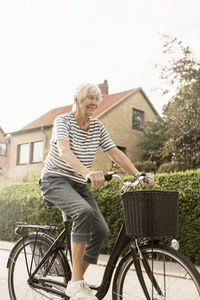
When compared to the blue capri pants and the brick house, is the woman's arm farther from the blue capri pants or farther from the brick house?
the brick house

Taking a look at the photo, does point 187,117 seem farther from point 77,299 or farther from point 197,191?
point 77,299

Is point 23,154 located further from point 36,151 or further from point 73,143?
point 73,143

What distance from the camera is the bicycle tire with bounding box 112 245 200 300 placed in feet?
8.46

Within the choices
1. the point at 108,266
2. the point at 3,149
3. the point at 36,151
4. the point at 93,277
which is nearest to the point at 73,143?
the point at 108,266

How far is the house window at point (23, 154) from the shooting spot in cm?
2823

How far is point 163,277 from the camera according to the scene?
2.85 metres

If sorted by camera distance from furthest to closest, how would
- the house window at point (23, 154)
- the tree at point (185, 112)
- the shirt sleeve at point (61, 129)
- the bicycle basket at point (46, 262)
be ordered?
the house window at point (23, 154) < the tree at point (185, 112) < the bicycle basket at point (46, 262) < the shirt sleeve at point (61, 129)

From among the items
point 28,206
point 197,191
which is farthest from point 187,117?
point 197,191

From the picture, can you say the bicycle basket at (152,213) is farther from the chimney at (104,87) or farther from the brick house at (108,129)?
the chimney at (104,87)

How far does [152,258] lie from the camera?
9.06ft

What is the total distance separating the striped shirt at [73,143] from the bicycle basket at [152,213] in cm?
75

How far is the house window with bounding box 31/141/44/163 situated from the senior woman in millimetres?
23455

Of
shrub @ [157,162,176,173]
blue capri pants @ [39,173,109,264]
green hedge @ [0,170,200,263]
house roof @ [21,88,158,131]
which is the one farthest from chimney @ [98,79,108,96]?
blue capri pants @ [39,173,109,264]

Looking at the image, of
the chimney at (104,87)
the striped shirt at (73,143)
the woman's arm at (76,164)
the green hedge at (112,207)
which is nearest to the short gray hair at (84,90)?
the striped shirt at (73,143)
